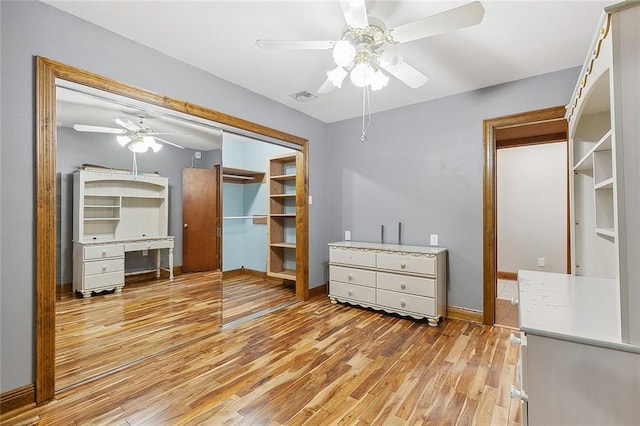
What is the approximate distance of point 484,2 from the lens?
1814mm

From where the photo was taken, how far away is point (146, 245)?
3.30m

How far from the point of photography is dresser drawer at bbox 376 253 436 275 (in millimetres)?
3027

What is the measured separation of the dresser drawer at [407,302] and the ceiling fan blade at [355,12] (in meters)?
2.61

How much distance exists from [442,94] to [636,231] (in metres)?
2.83

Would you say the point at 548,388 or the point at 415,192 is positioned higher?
the point at 415,192

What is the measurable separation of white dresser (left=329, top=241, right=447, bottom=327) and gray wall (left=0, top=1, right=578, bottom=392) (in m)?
0.39

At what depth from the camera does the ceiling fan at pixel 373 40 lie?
144cm

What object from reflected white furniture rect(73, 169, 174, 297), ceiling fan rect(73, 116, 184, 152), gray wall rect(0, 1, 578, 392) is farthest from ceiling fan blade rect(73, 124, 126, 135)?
gray wall rect(0, 1, 578, 392)

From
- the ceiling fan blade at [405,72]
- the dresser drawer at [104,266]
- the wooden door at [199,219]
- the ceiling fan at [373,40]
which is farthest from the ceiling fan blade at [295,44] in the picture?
the dresser drawer at [104,266]

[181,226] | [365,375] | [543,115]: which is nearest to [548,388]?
[365,375]

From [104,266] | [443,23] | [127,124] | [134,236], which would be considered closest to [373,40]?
[443,23]

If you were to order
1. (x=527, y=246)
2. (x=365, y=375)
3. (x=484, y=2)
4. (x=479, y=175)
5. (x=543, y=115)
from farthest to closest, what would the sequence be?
(x=527, y=246) < (x=479, y=175) < (x=543, y=115) < (x=365, y=375) < (x=484, y=2)

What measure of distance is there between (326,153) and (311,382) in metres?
3.14

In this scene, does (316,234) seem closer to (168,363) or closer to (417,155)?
(417,155)
